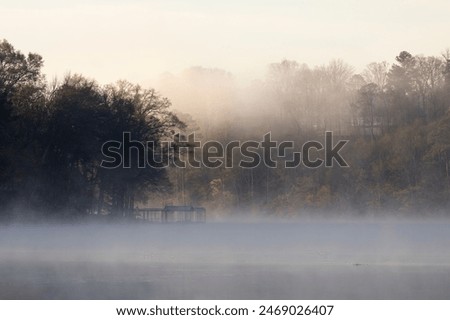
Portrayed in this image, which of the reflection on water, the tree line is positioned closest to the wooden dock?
the tree line

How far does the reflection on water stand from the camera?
1158 inches

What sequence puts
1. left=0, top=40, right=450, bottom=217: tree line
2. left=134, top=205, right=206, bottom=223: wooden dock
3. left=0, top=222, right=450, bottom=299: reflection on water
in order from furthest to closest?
left=134, top=205, right=206, bottom=223: wooden dock
left=0, top=40, right=450, bottom=217: tree line
left=0, top=222, right=450, bottom=299: reflection on water

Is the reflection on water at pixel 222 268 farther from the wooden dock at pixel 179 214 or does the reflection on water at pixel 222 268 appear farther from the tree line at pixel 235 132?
the wooden dock at pixel 179 214

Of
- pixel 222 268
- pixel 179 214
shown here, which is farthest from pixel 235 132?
pixel 222 268

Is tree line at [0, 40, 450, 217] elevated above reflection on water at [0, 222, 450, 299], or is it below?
above

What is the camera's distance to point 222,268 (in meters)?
37.3

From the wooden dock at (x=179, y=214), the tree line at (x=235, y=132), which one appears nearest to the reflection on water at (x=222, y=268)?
the tree line at (x=235, y=132)

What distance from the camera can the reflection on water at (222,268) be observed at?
29.4 metres

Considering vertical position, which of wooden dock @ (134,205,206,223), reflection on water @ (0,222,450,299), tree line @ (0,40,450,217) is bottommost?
reflection on water @ (0,222,450,299)

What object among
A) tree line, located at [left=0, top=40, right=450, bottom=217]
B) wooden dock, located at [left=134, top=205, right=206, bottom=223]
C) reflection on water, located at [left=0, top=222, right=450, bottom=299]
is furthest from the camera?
wooden dock, located at [left=134, top=205, right=206, bottom=223]

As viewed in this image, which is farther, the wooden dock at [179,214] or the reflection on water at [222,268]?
the wooden dock at [179,214]

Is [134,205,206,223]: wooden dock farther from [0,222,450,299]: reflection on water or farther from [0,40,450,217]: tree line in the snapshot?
[0,222,450,299]: reflection on water

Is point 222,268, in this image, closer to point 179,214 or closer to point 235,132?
point 179,214

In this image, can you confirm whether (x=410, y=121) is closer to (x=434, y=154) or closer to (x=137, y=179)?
(x=434, y=154)
